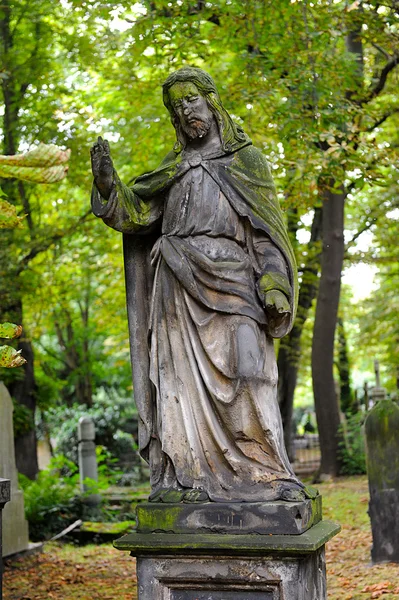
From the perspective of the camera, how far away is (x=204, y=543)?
5094mm

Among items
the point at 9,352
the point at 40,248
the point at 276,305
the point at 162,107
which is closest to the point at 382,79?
the point at 162,107

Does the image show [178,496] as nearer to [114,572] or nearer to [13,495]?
[114,572]

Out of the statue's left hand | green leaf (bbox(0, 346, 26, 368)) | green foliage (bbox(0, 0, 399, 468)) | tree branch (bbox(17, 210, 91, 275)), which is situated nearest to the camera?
green leaf (bbox(0, 346, 26, 368))

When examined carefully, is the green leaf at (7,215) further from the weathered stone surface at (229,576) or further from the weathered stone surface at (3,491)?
the weathered stone surface at (229,576)

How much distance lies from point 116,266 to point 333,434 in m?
6.75

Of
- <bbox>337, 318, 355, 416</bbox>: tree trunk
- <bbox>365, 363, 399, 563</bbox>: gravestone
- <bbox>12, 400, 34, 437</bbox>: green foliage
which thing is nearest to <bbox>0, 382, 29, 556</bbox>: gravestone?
<bbox>12, 400, 34, 437</bbox>: green foliage

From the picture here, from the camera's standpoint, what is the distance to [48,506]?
1426 centimetres

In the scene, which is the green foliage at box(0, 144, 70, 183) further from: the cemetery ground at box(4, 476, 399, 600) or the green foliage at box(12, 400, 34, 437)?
the green foliage at box(12, 400, 34, 437)

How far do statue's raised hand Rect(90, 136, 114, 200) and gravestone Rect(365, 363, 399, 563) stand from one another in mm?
5095

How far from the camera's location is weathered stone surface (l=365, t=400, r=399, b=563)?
9570mm

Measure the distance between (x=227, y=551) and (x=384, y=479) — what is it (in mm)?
4928

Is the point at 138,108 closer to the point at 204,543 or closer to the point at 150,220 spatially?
the point at 150,220

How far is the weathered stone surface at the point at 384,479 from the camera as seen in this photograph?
9.57m

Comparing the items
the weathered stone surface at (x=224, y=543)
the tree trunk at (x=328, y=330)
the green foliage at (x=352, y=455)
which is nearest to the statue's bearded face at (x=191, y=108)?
the weathered stone surface at (x=224, y=543)
